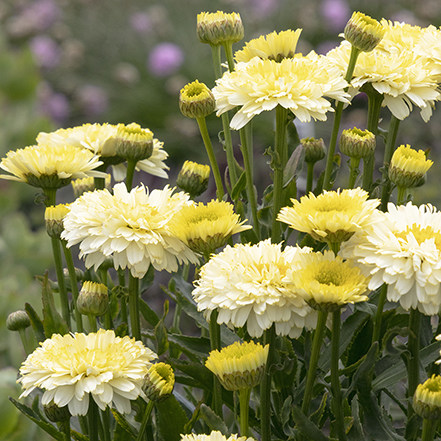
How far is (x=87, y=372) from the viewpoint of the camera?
40cm

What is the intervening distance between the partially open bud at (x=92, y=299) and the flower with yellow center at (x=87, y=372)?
0.04 m

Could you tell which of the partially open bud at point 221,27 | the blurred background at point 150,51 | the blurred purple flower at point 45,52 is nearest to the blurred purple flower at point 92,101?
the blurred background at point 150,51

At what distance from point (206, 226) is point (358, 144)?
0.18 metres

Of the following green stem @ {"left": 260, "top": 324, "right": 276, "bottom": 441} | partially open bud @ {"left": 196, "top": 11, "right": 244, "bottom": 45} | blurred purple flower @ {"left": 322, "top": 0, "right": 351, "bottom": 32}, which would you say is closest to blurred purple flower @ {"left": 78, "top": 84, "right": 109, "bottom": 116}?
blurred purple flower @ {"left": 322, "top": 0, "right": 351, "bottom": 32}

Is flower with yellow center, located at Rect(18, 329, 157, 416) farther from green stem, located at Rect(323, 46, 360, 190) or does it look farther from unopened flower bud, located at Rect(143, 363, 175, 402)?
green stem, located at Rect(323, 46, 360, 190)

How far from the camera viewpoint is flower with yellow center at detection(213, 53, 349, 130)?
457 millimetres

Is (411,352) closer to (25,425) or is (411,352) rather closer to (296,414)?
(296,414)

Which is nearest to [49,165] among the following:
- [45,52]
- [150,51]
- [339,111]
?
[339,111]

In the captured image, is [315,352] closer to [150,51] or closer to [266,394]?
[266,394]

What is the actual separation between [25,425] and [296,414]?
0.44 metres

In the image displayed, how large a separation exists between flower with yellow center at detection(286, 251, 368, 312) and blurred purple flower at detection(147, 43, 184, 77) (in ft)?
8.77

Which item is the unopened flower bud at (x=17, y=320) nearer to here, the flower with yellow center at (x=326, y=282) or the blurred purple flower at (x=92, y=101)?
the flower with yellow center at (x=326, y=282)

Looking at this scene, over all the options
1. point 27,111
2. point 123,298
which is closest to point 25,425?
point 123,298

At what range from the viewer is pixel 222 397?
0.49 metres
